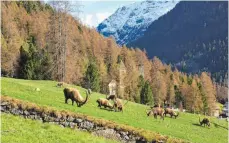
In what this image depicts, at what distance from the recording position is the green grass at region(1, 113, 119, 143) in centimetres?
2508

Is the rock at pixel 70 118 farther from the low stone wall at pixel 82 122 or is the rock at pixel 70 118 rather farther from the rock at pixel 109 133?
the rock at pixel 109 133

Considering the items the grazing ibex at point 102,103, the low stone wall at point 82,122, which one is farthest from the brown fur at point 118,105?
the low stone wall at point 82,122

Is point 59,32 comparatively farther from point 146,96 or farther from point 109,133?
point 146,96

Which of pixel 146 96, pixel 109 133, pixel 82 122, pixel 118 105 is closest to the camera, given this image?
pixel 82 122

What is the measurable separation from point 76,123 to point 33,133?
8441 millimetres

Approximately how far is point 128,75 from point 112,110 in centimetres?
11301

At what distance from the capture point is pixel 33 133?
27.5m

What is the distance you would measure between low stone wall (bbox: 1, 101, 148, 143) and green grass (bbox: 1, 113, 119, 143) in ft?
3.58

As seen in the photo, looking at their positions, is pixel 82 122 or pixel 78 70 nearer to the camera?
pixel 82 122

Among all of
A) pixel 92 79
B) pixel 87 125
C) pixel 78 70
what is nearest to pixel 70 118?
pixel 87 125

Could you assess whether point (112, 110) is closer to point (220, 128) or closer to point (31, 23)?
point (220, 128)

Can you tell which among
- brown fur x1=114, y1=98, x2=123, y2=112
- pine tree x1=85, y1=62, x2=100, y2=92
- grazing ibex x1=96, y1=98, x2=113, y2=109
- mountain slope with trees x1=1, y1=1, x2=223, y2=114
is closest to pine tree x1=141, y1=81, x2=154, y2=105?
mountain slope with trees x1=1, y1=1, x2=223, y2=114

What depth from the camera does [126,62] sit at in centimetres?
19425

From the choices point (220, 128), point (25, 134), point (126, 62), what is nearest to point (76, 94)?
point (25, 134)
